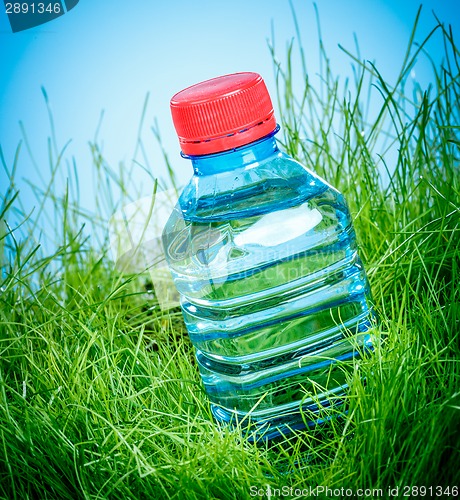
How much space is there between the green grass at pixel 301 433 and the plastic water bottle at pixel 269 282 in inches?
2.4

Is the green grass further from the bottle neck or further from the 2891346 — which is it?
the 2891346

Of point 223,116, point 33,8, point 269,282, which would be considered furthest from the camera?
point 33,8

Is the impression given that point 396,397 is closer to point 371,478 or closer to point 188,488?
point 371,478

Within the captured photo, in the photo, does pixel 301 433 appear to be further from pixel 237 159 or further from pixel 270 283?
pixel 237 159

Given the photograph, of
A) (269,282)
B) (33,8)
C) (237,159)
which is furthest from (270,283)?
(33,8)

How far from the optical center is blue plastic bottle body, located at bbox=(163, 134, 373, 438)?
1.10 m

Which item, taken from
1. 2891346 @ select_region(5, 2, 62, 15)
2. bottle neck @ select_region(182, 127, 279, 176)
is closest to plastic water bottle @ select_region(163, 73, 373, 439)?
bottle neck @ select_region(182, 127, 279, 176)

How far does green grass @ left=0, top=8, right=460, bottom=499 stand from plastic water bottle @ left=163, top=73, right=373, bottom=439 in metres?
0.06

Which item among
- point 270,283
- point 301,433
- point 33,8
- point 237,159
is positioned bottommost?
point 301,433

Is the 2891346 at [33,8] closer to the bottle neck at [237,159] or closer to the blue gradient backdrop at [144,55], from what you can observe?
the blue gradient backdrop at [144,55]

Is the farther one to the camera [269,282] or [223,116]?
[269,282]

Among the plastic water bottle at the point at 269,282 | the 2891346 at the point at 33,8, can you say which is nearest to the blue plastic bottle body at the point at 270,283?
the plastic water bottle at the point at 269,282

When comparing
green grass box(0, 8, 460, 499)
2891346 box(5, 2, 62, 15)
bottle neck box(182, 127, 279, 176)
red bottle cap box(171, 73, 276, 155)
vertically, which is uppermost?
2891346 box(5, 2, 62, 15)

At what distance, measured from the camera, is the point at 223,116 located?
992mm
